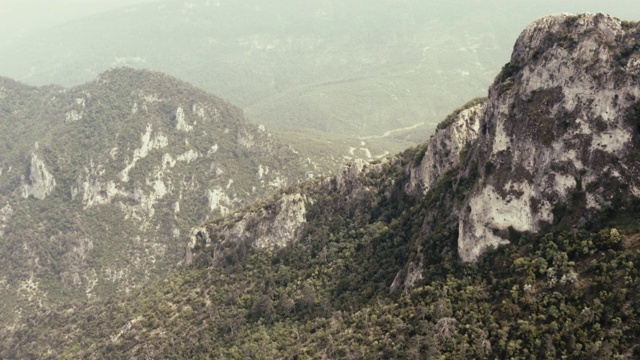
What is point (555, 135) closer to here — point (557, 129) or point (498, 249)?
point (557, 129)

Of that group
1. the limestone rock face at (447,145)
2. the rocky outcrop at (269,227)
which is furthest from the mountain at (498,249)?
the rocky outcrop at (269,227)

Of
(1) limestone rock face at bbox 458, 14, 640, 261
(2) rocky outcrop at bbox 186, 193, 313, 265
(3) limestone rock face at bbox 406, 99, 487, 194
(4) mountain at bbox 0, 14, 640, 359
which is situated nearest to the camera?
(4) mountain at bbox 0, 14, 640, 359

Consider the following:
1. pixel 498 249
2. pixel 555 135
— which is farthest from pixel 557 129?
pixel 498 249

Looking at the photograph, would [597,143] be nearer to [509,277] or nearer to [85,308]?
[509,277]

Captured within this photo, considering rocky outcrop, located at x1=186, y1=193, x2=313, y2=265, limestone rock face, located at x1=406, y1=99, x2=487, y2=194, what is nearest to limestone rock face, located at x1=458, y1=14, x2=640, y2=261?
limestone rock face, located at x1=406, y1=99, x2=487, y2=194

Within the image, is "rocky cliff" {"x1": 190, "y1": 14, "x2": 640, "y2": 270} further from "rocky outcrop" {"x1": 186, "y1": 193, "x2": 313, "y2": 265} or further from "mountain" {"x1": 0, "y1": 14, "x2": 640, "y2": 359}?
"rocky outcrop" {"x1": 186, "y1": 193, "x2": 313, "y2": 265}

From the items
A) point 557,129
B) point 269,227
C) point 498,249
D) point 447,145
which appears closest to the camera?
point 557,129
